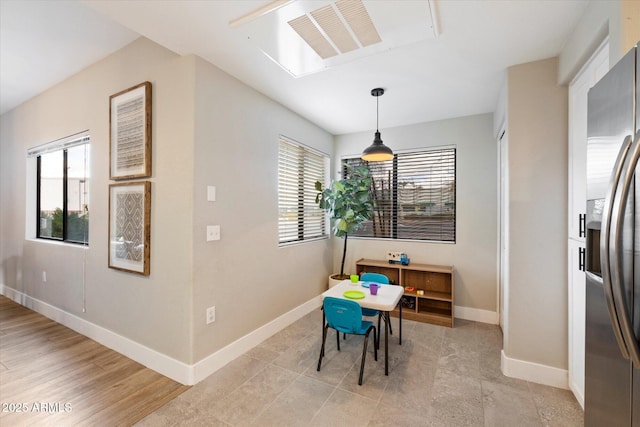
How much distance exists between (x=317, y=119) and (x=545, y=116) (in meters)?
2.44

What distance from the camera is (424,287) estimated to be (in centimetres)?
366

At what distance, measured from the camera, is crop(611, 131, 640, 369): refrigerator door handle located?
74 centimetres

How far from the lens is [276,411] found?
1822 mm

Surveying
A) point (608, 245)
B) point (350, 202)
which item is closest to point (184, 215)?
point (350, 202)

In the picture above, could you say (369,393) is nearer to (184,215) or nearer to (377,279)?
(377,279)

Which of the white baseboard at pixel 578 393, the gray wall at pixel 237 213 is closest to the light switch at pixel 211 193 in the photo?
the gray wall at pixel 237 213

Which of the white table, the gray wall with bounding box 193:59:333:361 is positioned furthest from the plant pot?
the white table

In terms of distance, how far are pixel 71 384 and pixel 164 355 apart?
0.67 m

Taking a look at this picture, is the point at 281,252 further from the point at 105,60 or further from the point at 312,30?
the point at 105,60

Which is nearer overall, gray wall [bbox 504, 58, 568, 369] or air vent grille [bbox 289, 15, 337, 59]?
air vent grille [bbox 289, 15, 337, 59]

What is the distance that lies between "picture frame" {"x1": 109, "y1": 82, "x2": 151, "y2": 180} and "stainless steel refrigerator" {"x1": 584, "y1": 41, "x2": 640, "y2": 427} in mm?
2775

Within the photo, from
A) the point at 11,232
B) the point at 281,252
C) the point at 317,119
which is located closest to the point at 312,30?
the point at 317,119

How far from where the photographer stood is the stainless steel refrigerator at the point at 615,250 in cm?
76

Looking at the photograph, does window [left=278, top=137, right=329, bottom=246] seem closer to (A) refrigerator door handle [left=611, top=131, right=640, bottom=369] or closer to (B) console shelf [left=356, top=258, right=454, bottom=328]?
(B) console shelf [left=356, top=258, right=454, bottom=328]
